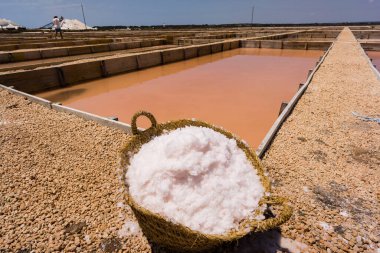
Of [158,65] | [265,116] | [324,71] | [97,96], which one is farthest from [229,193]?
[158,65]

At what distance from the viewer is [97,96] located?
6.70m

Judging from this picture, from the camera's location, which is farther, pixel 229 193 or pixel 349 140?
pixel 349 140

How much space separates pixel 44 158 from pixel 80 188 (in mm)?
884

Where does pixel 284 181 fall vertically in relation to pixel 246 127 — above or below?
above

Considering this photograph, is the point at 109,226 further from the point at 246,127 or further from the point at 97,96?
the point at 97,96

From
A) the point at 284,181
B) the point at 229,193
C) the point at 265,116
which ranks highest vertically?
the point at 229,193

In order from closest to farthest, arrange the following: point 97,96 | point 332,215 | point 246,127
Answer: point 332,215 → point 246,127 → point 97,96

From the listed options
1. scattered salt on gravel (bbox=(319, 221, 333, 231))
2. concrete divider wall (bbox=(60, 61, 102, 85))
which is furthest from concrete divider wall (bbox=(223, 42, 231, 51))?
scattered salt on gravel (bbox=(319, 221, 333, 231))

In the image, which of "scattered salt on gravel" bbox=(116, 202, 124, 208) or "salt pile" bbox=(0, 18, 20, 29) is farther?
"salt pile" bbox=(0, 18, 20, 29)

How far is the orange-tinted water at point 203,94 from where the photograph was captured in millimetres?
5051

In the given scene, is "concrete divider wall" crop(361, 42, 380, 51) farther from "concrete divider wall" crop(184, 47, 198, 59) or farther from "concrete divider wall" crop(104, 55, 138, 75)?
"concrete divider wall" crop(104, 55, 138, 75)

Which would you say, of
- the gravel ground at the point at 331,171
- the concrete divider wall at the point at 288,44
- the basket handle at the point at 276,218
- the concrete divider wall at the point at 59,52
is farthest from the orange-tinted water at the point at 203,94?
the concrete divider wall at the point at 59,52

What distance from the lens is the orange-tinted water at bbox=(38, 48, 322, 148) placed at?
16.6ft

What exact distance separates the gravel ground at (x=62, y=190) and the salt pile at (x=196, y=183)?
51 cm
